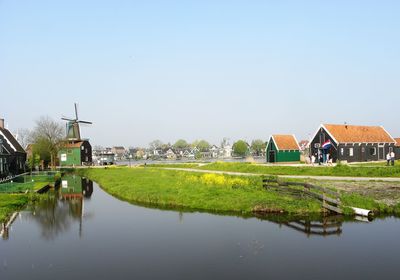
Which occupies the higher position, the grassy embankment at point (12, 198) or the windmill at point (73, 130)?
the windmill at point (73, 130)

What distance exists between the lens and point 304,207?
22.1 m

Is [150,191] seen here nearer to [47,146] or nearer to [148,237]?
[148,237]

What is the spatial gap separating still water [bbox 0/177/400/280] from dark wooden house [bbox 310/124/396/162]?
36120 millimetres

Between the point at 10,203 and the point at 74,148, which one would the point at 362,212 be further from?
the point at 74,148

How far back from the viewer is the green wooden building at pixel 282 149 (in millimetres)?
62906

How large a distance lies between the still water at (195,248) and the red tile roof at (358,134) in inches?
1465

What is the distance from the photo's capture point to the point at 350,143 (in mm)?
55469

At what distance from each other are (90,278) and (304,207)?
45.6 feet

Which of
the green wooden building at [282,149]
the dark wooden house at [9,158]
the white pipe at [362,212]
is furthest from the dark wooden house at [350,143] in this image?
the dark wooden house at [9,158]

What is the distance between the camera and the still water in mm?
12680

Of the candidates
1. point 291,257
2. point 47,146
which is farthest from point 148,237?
point 47,146

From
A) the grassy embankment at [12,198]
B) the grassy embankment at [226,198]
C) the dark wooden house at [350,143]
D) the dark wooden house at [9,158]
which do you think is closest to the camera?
the grassy embankment at [226,198]

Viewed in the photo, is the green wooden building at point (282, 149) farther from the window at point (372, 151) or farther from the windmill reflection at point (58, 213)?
the windmill reflection at point (58, 213)

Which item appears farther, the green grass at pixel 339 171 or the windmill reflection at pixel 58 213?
the green grass at pixel 339 171
